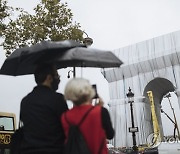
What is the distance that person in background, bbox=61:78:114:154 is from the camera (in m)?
2.78

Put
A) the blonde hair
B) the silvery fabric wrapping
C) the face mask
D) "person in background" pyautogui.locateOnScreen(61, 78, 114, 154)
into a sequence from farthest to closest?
the silvery fabric wrapping → the face mask → the blonde hair → "person in background" pyautogui.locateOnScreen(61, 78, 114, 154)

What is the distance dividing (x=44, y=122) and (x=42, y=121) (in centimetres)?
2

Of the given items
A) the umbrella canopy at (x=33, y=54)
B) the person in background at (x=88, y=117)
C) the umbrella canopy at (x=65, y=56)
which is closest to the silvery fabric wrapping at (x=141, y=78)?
the umbrella canopy at (x=33, y=54)

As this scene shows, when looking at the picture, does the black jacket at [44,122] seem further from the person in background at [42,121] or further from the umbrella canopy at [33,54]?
the umbrella canopy at [33,54]

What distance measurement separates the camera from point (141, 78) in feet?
96.6

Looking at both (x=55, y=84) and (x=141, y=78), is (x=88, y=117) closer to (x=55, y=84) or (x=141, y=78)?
(x=55, y=84)

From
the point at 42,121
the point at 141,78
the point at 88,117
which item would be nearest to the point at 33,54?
the point at 42,121

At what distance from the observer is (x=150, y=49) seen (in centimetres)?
2873

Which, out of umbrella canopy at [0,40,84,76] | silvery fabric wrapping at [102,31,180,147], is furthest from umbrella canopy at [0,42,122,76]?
silvery fabric wrapping at [102,31,180,147]

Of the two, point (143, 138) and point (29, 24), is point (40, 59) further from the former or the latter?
point (143, 138)

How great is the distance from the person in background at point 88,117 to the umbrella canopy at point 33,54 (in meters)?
0.56

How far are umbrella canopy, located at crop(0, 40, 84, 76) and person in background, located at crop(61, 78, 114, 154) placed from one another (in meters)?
0.56

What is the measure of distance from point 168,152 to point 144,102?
1168 centimetres

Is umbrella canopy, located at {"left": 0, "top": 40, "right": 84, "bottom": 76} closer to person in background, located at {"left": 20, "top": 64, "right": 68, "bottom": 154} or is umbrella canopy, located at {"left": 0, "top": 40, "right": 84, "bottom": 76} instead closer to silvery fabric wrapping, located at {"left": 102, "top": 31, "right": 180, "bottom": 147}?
person in background, located at {"left": 20, "top": 64, "right": 68, "bottom": 154}
